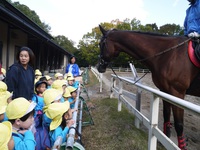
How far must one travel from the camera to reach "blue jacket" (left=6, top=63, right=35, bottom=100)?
2.91m

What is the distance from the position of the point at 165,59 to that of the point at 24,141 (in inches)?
95.7

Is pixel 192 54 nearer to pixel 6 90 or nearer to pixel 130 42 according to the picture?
pixel 130 42

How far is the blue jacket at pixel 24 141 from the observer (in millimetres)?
1664

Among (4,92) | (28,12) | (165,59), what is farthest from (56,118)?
(28,12)

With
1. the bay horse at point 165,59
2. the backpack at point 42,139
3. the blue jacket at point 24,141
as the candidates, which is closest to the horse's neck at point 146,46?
the bay horse at point 165,59

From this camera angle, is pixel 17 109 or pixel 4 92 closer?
pixel 17 109

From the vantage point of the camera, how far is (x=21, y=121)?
1.84m

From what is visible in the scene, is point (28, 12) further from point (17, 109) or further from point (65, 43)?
point (17, 109)

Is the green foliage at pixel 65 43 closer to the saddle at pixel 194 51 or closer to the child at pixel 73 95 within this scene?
the child at pixel 73 95

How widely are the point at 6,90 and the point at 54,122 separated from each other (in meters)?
1.26

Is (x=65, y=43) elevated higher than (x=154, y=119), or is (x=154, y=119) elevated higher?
(x=65, y=43)

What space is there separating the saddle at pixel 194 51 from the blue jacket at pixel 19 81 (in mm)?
2672

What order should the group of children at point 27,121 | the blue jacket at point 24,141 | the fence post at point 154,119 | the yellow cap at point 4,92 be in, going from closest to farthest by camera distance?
1. the group of children at point 27,121
2. the blue jacket at point 24,141
3. the fence post at point 154,119
4. the yellow cap at point 4,92

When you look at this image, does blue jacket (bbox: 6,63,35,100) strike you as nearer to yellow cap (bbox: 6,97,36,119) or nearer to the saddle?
yellow cap (bbox: 6,97,36,119)
